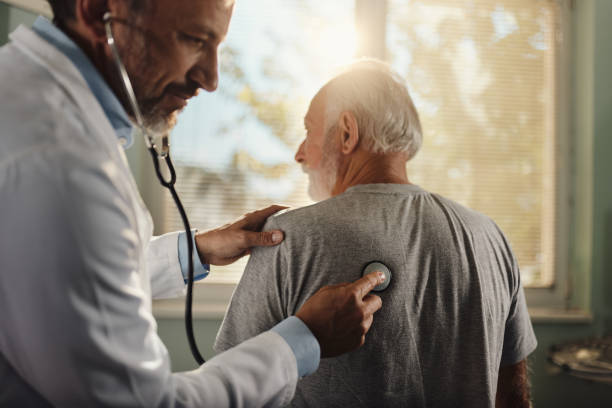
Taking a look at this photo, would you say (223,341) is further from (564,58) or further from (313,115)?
(564,58)

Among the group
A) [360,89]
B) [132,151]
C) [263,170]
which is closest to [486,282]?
[360,89]

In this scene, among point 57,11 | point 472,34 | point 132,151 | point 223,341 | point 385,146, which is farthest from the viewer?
point 472,34

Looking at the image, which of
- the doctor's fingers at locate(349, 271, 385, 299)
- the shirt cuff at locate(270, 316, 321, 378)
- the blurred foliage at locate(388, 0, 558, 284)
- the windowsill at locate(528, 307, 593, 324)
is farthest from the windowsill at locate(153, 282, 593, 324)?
the shirt cuff at locate(270, 316, 321, 378)

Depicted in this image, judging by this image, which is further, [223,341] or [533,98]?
[533,98]

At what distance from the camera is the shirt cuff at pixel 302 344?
22.7 inches

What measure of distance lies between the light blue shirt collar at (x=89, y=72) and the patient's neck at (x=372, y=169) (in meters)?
0.53

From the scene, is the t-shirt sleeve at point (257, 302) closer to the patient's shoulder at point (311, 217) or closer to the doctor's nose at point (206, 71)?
the patient's shoulder at point (311, 217)

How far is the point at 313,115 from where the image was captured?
1076mm

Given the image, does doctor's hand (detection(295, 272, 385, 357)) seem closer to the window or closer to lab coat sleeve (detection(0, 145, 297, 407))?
lab coat sleeve (detection(0, 145, 297, 407))

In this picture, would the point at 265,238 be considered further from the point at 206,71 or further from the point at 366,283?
the point at 206,71

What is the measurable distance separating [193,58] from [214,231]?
0.51m

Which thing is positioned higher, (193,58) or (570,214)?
(193,58)

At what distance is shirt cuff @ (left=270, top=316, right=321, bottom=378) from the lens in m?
0.58

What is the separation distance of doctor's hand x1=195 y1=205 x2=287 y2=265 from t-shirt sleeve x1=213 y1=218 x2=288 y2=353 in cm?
3
